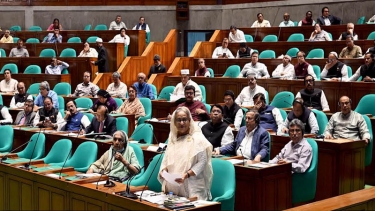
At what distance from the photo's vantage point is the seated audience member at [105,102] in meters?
7.86

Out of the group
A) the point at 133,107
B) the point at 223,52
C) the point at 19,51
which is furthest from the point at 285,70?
the point at 19,51

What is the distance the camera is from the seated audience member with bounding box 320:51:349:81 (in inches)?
318

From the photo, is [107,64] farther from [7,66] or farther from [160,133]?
[160,133]

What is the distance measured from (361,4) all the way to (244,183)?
25.7 feet

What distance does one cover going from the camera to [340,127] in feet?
19.5

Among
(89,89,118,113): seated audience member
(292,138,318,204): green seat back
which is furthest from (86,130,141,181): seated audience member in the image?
(89,89,118,113): seated audience member

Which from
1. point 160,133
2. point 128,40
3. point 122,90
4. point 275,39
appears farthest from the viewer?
point 128,40

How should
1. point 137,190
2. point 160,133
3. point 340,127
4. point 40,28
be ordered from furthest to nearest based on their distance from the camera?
1. point 40,28
2. point 160,133
3. point 340,127
4. point 137,190

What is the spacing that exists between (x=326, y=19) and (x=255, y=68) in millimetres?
2551

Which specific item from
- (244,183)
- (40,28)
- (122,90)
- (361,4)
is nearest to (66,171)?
(244,183)

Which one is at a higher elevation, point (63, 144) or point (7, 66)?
point (7, 66)

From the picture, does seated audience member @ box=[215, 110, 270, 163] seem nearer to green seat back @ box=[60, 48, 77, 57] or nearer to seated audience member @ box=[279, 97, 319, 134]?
seated audience member @ box=[279, 97, 319, 134]

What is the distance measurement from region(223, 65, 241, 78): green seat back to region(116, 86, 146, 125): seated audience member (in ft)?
7.05

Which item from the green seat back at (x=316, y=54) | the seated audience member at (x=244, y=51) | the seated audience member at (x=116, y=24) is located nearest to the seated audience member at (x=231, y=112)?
the green seat back at (x=316, y=54)
